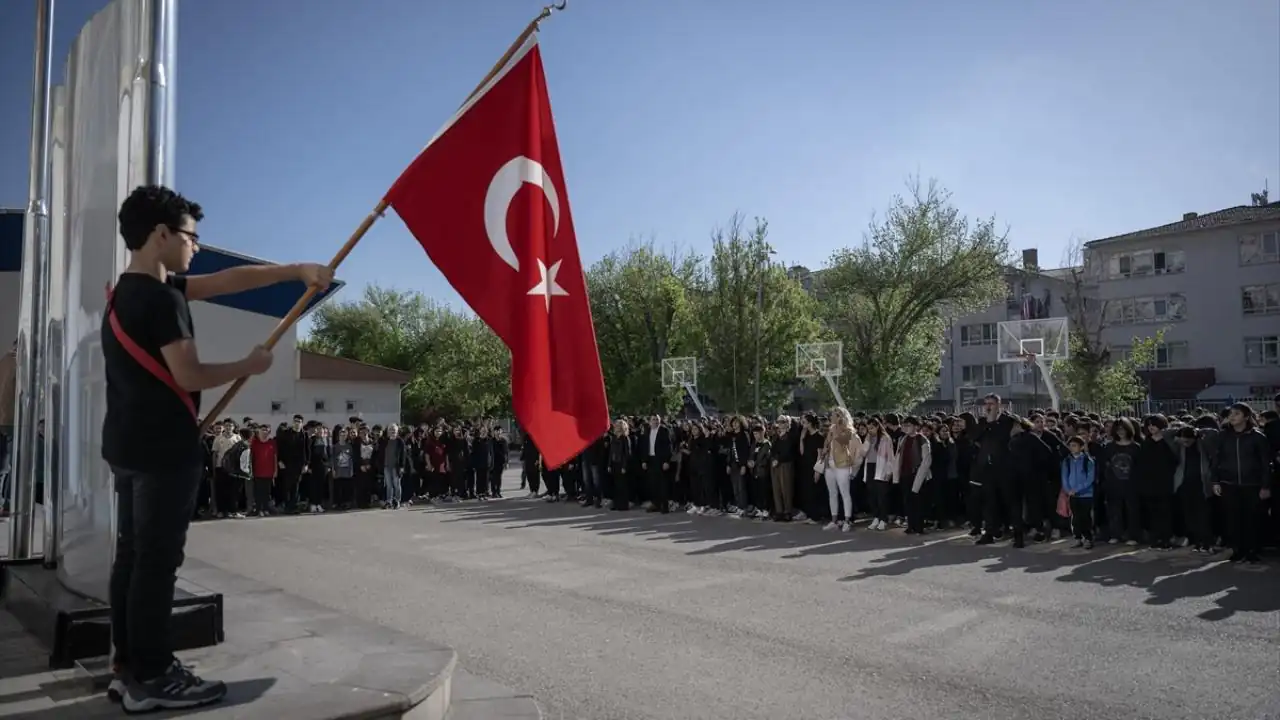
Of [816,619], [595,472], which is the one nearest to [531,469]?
[595,472]

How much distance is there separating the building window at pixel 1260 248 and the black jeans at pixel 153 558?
187ft

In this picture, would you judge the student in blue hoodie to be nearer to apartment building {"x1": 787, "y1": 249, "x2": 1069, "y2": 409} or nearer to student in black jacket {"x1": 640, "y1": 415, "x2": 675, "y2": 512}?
student in black jacket {"x1": 640, "y1": 415, "x2": 675, "y2": 512}

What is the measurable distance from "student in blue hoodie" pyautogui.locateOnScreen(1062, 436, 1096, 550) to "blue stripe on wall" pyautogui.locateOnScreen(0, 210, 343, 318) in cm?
1037

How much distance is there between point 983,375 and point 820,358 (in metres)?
33.5

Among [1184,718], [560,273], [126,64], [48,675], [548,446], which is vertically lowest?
[1184,718]

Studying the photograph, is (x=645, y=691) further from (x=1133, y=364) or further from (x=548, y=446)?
(x=1133, y=364)

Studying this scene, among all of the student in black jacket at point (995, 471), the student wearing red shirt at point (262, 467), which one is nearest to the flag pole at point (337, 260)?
the student in black jacket at point (995, 471)

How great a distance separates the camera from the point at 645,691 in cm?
552

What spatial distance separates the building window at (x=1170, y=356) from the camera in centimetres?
5141

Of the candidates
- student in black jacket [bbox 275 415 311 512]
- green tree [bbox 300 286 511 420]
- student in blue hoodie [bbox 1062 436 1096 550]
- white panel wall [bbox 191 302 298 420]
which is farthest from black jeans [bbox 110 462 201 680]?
green tree [bbox 300 286 511 420]

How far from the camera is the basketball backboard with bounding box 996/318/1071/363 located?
24.3 metres

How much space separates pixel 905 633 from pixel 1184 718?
2266 mm

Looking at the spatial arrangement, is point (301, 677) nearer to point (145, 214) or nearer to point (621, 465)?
point (145, 214)

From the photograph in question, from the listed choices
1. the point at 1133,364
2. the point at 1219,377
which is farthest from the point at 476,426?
the point at 1219,377
